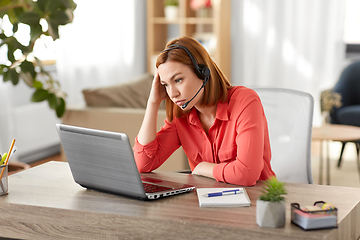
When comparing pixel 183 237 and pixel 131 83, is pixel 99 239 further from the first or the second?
pixel 131 83

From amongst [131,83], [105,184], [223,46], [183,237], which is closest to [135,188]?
[105,184]

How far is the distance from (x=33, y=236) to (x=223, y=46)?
4.08 metres

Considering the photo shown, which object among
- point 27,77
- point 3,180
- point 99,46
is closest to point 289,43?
point 99,46

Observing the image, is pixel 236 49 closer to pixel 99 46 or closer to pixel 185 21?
pixel 185 21

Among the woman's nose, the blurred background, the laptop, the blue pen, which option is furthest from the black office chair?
the laptop

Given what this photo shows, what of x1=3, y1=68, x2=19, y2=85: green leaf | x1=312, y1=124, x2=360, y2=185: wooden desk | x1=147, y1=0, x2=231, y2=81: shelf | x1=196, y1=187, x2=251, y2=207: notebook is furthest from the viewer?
x1=147, y1=0, x2=231, y2=81: shelf

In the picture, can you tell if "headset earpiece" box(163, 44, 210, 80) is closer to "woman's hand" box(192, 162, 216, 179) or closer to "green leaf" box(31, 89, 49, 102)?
"woman's hand" box(192, 162, 216, 179)

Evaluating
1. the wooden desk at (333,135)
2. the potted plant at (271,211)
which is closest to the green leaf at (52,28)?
the potted plant at (271,211)

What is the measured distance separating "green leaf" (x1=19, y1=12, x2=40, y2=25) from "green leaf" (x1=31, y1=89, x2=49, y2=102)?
651 mm

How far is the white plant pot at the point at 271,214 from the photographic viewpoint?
92 centimetres

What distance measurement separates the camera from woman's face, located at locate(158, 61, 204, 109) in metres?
1.37

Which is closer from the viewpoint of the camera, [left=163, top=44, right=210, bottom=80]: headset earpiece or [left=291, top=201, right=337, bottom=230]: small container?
[left=291, top=201, right=337, bottom=230]: small container

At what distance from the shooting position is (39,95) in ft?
8.52

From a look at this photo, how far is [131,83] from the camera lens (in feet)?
10.8
